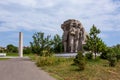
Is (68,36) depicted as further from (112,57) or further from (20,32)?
(112,57)

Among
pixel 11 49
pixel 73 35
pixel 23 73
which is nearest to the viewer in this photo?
pixel 23 73

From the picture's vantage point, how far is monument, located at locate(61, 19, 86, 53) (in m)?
47.4

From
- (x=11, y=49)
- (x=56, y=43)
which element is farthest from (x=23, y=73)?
(x=11, y=49)

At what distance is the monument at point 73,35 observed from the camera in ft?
156

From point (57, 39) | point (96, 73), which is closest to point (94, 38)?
point (96, 73)

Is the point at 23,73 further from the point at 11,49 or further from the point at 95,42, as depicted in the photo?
the point at 11,49

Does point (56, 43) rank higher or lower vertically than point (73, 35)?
lower

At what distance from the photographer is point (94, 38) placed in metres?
32.3

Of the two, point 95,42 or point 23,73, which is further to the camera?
point 95,42

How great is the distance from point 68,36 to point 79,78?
33333 mm

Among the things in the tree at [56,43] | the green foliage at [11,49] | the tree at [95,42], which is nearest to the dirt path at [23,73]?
the tree at [95,42]

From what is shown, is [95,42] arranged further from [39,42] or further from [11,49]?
[11,49]

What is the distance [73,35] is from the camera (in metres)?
48.9

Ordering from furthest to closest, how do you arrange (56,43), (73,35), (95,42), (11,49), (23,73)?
(11,49) < (56,43) < (73,35) < (95,42) < (23,73)
